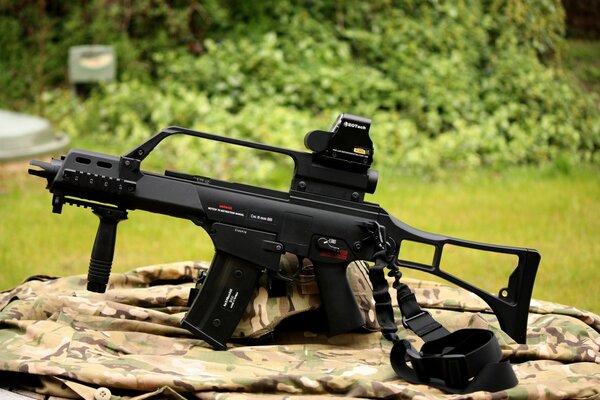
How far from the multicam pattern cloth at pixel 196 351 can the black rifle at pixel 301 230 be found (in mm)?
155

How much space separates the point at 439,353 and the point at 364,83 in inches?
238

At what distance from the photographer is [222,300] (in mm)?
4391

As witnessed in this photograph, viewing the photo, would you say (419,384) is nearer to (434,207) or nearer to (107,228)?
(107,228)

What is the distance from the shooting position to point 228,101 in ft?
31.8

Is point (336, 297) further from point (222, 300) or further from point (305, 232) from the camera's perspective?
point (222, 300)

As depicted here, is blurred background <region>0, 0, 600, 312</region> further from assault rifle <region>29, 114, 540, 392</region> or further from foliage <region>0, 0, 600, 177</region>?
assault rifle <region>29, 114, 540, 392</region>

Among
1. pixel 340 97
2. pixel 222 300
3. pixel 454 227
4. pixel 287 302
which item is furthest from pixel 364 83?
pixel 222 300

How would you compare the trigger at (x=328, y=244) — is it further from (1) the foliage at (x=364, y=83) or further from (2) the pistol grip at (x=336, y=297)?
(1) the foliage at (x=364, y=83)

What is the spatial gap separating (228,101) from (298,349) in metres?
5.62

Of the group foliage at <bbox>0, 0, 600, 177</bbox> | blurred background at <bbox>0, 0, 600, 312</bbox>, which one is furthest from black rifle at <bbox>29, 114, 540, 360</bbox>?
foliage at <bbox>0, 0, 600, 177</bbox>

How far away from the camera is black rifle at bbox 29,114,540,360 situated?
4.28 meters

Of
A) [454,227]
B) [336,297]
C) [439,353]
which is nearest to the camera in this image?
[439,353]

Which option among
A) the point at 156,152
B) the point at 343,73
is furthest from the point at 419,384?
the point at 343,73

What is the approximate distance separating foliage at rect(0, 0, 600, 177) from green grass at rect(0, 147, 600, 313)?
537 mm
